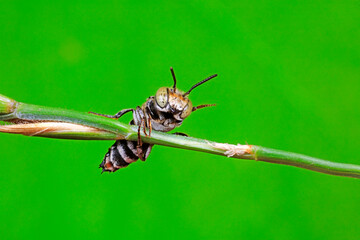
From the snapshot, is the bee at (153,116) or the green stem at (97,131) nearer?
the green stem at (97,131)

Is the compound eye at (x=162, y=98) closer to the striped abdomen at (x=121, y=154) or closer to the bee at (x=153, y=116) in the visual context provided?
the bee at (x=153, y=116)

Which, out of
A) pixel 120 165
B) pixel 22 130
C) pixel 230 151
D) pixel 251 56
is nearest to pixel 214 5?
pixel 251 56

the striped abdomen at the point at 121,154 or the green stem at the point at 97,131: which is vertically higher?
the striped abdomen at the point at 121,154

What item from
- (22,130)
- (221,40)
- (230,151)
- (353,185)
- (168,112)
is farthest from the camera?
(221,40)

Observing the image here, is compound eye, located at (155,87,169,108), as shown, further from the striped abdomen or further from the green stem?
the green stem

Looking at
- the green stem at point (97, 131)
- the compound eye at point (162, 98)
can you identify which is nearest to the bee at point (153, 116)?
the compound eye at point (162, 98)

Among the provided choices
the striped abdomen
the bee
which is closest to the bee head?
the bee

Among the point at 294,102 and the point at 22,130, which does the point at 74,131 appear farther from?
the point at 294,102
